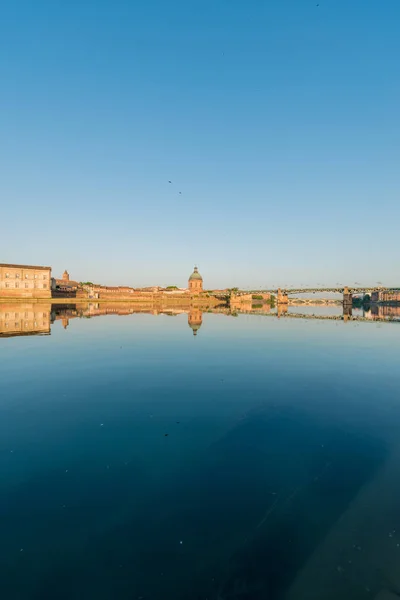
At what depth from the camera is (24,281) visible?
110188 millimetres

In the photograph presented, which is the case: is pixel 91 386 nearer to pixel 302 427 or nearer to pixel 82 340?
pixel 302 427

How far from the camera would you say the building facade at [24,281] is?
10669 cm

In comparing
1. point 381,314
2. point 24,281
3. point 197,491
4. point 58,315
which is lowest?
point 381,314

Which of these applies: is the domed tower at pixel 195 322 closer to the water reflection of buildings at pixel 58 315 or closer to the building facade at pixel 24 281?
the water reflection of buildings at pixel 58 315


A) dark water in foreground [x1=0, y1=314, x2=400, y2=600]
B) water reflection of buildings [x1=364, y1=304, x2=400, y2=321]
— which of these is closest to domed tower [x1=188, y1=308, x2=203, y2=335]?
dark water in foreground [x1=0, y1=314, x2=400, y2=600]

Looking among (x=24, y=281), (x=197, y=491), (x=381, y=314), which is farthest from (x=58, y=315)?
(x=381, y=314)

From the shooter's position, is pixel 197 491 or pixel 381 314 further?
pixel 381 314

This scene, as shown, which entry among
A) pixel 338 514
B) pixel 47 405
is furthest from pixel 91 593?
pixel 47 405

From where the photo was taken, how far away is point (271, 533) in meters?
5.39

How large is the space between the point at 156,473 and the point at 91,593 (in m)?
3.07

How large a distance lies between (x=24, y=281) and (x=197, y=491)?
119 m

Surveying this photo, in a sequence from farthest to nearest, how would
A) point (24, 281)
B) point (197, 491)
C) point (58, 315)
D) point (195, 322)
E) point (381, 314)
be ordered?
point (24, 281), point (381, 314), point (58, 315), point (195, 322), point (197, 491)

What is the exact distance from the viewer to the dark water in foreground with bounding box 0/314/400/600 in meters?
4.54

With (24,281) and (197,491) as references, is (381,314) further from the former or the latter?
(24,281)
